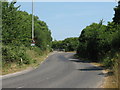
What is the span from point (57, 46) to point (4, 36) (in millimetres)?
156793

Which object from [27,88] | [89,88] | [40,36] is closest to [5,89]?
[27,88]

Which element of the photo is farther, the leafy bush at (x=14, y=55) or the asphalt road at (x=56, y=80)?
the leafy bush at (x=14, y=55)

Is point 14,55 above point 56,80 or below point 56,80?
above

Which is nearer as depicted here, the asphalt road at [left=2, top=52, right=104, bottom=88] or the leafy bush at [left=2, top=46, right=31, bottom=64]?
the asphalt road at [left=2, top=52, right=104, bottom=88]

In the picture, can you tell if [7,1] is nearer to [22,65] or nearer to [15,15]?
[15,15]

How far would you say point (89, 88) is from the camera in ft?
46.6

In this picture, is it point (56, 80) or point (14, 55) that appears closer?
point (56, 80)

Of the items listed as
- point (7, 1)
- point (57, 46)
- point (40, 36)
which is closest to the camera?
point (7, 1)

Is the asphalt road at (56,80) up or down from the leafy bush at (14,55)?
down

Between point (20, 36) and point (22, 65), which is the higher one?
point (20, 36)

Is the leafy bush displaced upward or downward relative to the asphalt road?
upward

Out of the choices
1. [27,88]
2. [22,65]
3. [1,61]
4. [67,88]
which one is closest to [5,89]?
[27,88]

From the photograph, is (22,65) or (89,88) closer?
Result: (89,88)

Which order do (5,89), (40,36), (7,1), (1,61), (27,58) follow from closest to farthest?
(5,89)
(1,61)
(7,1)
(27,58)
(40,36)
